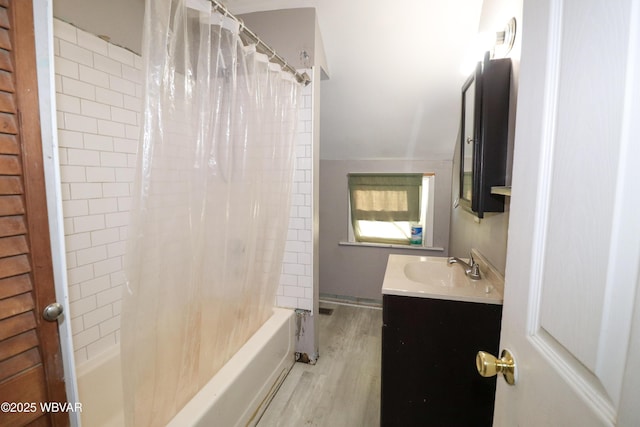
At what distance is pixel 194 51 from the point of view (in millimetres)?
1184

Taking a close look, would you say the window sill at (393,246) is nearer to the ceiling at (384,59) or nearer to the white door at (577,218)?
the ceiling at (384,59)

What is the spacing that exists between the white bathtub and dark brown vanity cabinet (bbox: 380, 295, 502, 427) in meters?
0.71

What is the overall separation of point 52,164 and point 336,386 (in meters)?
1.96

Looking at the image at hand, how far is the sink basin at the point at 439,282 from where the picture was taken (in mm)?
1345

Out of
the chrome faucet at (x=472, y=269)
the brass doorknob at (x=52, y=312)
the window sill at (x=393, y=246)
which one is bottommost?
the window sill at (x=393, y=246)

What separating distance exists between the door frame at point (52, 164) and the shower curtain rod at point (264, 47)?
66cm

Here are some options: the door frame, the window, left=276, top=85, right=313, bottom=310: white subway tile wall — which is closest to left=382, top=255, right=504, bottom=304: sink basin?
left=276, top=85, right=313, bottom=310: white subway tile wall

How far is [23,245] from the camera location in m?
0.77

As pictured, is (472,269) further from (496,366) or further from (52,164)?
(52,164)

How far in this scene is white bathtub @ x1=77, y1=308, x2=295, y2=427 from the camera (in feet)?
4.23

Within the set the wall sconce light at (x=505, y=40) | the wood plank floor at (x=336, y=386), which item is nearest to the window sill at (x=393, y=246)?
the wood plank floor at (x=336, y=386)

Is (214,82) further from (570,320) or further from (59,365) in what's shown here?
(570,320)

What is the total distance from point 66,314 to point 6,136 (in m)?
0.49

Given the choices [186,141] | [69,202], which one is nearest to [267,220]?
[186,141]
